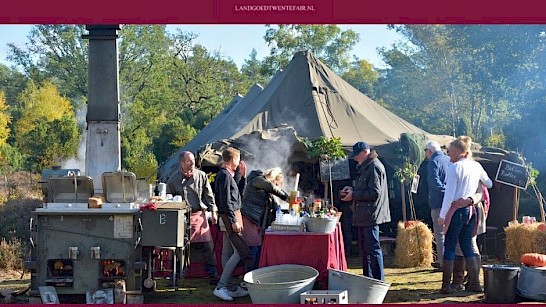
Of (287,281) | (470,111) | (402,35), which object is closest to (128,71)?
(402,35)

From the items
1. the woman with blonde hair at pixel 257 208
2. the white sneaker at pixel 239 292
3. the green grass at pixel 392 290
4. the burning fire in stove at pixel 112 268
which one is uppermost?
the woman with blonde hair at pixel 257 208

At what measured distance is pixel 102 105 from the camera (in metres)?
9.10

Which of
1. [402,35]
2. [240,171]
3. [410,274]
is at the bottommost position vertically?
[410,274]

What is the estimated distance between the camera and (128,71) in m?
31.4

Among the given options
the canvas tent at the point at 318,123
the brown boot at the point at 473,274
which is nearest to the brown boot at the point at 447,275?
the brown boot at the point at 473,274

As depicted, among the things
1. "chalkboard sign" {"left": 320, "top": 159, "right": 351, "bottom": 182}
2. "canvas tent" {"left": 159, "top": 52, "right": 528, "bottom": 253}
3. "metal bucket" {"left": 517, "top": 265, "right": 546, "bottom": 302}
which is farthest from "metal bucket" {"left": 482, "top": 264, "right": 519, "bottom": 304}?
"chalkboard sign" {"left": 320, "top": 159, "right": 351, "bottom": 182}

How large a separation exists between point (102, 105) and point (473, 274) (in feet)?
15.0

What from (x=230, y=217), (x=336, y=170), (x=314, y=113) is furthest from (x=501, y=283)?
(x=314, y=113)

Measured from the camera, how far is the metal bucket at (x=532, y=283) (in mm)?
6438

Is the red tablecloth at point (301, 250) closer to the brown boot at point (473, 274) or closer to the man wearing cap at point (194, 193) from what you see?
the brown boot at point (473, 274)

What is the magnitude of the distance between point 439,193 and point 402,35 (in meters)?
28.7

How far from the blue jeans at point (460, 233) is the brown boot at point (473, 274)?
0.06 meters

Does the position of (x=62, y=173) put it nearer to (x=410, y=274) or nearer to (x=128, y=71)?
(x=410, y=274)

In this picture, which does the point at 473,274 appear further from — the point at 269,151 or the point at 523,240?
the point at 269,151
